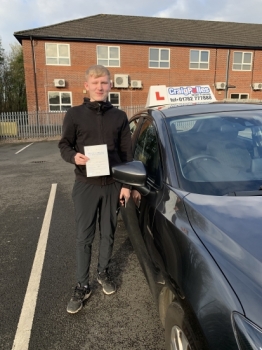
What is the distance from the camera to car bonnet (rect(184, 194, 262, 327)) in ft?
3.66

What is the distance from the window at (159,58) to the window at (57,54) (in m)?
6.46

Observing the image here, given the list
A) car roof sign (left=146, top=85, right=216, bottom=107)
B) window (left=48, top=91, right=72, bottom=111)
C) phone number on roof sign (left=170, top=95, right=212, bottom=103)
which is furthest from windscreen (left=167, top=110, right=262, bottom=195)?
window (left=48, top=91, right=72, bottom=111)

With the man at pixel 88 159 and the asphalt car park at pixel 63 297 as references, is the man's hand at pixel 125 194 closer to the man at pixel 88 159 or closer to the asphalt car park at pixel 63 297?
the man at pixel 88 159

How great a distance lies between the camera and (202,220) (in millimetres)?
1503

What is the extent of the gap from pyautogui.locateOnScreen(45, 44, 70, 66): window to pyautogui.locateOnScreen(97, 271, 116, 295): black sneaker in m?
21.6

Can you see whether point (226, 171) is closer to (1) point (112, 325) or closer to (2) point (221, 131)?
(2) point (221, 131)

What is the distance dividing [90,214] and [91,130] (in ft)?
2.27

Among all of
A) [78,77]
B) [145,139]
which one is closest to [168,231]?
[145,139]

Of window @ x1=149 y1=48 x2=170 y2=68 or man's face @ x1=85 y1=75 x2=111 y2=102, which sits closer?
man's face @ x1=85 y1=75 x2=111 y2=102

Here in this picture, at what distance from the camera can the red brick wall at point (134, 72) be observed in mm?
21422

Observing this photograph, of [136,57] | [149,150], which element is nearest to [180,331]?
[149,150]

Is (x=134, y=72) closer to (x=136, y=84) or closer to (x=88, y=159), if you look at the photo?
(x=136, y=84)

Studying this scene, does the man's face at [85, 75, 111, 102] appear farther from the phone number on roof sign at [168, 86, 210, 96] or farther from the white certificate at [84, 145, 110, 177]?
the phone number on roof sign at [168, 86, 210, 96]

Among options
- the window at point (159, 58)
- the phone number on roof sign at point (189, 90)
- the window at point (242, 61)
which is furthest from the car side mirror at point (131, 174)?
the window at point (242, 61)
